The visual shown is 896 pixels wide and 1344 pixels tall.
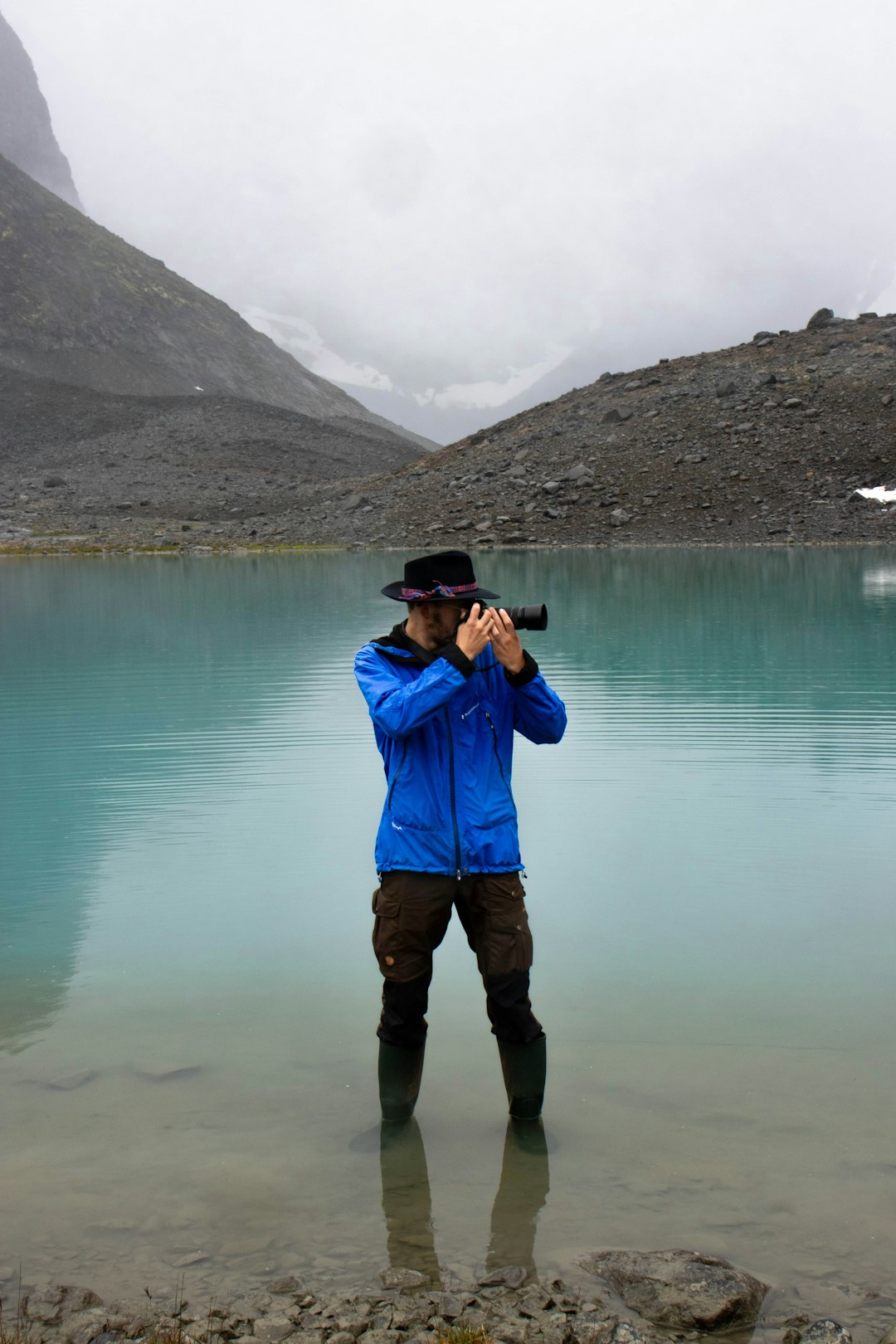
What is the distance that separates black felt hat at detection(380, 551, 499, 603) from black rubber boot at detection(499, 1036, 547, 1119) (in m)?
1.70

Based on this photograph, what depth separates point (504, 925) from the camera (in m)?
4.45

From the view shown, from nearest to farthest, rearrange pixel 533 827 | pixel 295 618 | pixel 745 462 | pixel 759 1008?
pixel 759 1008 < pixel 533 827 < pixel 295 618 < pixel 745 462

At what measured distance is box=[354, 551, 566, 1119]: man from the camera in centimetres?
443

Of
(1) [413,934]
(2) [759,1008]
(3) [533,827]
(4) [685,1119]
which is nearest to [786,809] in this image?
(3) [533,827]

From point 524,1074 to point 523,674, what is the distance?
155 centimetres

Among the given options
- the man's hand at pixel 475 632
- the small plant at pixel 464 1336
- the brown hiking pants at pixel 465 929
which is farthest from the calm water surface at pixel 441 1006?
the man's hand at pixel 475 632

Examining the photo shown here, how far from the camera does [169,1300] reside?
12.0 ft

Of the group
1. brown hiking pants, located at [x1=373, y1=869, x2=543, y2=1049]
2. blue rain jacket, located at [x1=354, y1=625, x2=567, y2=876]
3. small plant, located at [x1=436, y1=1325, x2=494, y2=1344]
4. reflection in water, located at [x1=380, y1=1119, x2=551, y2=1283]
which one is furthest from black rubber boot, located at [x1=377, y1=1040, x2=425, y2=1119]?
small plant, located at [x1=436, y1=1325, x2=494, y2=1344]

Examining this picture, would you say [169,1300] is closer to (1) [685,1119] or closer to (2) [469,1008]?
(1) [685,1119]

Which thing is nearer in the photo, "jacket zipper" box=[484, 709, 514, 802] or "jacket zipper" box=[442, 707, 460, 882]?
"jacket zipper" box=[442, 707, 460, 882]

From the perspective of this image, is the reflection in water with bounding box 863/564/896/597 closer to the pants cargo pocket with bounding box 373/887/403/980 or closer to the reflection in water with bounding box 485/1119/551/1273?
the reflection in water with bounding box 485/1119/551/1273

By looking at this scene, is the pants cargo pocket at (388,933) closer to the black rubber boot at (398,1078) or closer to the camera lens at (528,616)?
the black rubber boot at (398,1078)

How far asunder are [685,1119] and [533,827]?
18.0ft

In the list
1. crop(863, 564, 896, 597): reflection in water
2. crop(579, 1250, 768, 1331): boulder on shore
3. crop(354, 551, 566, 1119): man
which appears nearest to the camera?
crop(579, 1250, 768, 1331): boulder on shore
